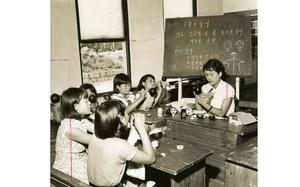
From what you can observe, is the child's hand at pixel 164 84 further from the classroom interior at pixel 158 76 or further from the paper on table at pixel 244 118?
the paper on table at pixel 244 118

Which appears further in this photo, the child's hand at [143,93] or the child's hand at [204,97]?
the child's hand at [143,93]

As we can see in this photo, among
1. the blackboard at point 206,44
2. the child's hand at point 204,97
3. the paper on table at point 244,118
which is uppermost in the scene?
the blackboard at point 206,44

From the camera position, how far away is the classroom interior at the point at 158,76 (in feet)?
6.82

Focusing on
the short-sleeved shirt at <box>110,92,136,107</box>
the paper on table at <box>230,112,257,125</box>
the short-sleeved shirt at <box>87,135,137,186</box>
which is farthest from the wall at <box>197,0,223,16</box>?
the short-sleeved shirt at <box>87,135,137,186</box>

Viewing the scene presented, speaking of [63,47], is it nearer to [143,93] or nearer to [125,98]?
[125,98]

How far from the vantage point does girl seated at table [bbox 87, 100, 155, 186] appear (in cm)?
181

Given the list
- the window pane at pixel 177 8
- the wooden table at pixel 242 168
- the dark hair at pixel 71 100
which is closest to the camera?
the wooden table at pixel 242 168

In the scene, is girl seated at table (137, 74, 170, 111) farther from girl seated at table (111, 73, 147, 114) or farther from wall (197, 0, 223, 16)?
wall (197, 0, 223, 16)

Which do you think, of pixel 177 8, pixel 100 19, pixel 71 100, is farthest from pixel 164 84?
pixel 71 100

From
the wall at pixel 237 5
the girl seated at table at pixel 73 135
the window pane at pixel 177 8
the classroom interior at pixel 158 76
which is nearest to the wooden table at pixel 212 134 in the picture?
the classroom interior at pixel 158 76

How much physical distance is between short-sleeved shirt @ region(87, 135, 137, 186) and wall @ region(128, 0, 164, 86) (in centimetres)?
231

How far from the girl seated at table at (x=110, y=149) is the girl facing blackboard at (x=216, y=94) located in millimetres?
1314

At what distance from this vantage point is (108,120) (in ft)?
6.01
